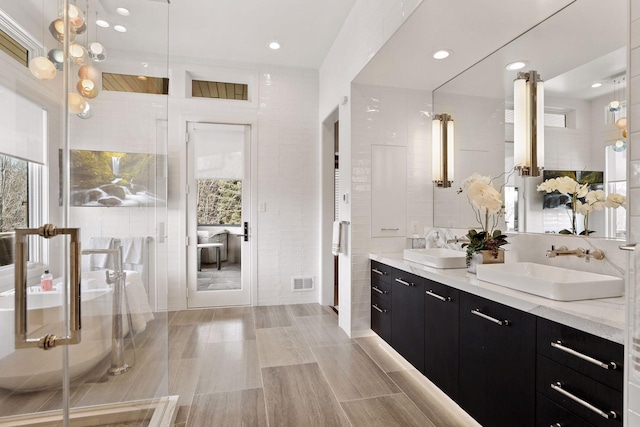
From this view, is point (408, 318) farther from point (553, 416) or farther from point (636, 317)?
point (636, 317)

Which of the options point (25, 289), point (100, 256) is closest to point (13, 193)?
point (25, 289)

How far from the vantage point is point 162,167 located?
2238 mm

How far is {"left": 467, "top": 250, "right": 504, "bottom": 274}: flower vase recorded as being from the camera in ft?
6.68

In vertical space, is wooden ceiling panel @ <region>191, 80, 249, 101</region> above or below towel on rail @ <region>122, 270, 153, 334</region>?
above

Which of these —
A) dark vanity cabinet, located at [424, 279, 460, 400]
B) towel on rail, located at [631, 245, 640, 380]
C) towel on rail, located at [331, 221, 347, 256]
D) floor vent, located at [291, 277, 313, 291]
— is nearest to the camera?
towel on rail, located at [631, 245, 640, 380]

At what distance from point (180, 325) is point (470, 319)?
2.98 m

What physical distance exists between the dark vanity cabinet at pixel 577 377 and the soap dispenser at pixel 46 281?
1.81 m

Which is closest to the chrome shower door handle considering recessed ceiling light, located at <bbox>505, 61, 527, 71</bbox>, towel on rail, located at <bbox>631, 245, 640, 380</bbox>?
towel on rail, located at <bbox>631, 245, 640, 380</bbox>

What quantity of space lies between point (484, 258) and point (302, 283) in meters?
2.73

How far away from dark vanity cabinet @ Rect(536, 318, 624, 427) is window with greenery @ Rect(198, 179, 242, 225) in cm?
353

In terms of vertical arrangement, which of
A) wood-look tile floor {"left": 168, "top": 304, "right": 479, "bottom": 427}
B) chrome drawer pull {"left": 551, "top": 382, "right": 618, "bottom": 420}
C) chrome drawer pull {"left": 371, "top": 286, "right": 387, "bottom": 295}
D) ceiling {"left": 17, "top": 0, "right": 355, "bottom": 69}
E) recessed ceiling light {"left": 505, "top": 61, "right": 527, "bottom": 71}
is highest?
ceiling {"left": 17, "top": 0, "right": 355, "bottom": 69}

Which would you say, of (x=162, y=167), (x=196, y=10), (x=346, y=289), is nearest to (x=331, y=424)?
(x=346, y=289)

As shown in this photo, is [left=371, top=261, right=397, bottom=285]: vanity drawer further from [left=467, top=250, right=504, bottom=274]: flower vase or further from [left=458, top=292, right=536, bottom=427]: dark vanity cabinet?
[left=458, top=292, right=536, bottom=427]: dark vanity cabinet

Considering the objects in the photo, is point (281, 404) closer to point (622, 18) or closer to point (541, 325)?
point (541, 325)
